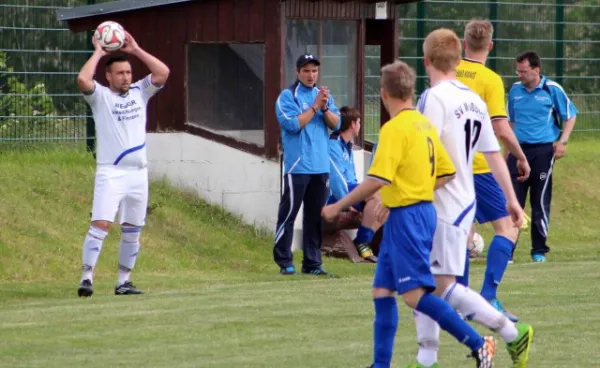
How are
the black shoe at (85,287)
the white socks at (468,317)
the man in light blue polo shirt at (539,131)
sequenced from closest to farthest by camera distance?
the white socks at (468,317), the black shoe at (85,287), the man in light blue polo shirt at (539,131)

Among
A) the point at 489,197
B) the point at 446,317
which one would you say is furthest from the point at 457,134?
the point at 489,197

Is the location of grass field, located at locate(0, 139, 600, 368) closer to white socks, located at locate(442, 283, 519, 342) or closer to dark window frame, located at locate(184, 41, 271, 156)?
white socks, located at locate(442, 283, 519, 342)

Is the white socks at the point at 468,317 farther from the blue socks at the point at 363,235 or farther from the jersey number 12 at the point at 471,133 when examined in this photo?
the blue socks at the point at 363,235

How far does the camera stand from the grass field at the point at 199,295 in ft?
29.1

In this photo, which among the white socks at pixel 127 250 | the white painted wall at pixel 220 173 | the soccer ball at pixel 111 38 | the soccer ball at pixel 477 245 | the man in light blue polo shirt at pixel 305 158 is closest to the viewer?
the soccer ball at pixel 111 38

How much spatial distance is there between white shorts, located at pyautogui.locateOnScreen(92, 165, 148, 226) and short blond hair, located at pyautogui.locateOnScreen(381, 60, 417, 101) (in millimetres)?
4770

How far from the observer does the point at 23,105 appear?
56.4ft

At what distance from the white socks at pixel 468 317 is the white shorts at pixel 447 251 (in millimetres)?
132

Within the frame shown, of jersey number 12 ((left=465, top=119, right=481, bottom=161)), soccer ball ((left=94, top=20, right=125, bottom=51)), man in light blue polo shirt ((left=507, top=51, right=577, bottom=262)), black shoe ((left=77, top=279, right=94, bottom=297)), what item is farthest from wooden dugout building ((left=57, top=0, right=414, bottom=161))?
jersey number 12 ((left=465, top=119, right=481, bottom=161))

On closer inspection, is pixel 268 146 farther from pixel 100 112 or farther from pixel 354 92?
pixel 100 112

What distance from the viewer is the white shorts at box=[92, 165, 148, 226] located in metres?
12.2

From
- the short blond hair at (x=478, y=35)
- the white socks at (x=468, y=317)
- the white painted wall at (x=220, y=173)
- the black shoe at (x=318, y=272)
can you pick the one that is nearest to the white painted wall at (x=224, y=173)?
the white painted wall at (x=220, y=173)

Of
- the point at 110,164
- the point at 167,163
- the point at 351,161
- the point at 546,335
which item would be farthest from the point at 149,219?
the point at 546,335

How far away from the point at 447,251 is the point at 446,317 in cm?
61
